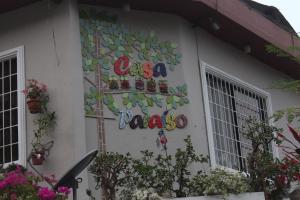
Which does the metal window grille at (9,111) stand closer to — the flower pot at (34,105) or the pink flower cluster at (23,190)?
the flower pot at (34,105)

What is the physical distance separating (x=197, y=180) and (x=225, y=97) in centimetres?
335

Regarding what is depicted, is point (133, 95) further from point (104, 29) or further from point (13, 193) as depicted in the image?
point (13, 193)

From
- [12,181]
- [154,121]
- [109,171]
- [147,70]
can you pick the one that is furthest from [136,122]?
→ [12,181]

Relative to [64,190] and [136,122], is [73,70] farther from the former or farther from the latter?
[64,190]

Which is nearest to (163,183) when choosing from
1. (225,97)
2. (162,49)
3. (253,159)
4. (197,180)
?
(197,180)

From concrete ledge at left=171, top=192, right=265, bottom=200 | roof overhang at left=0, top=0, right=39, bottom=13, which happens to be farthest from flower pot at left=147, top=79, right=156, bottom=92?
concrete ledge at left=171, top=192, right=265, bottom=200

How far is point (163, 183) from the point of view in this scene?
8.44 meters

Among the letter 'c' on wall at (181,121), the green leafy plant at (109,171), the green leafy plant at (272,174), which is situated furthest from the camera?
the letter 'c' on wall at (181,121)

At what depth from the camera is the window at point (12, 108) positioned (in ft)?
31.9

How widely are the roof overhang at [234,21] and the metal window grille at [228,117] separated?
806mm

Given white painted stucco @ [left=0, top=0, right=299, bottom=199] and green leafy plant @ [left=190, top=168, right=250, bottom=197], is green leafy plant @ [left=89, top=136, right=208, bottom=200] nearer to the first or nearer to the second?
green leafy plant @ [left=190, top=168, right=250, bottom=197]

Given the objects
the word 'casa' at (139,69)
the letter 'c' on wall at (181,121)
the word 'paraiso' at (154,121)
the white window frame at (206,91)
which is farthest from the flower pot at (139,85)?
the white window frame at (206,91)

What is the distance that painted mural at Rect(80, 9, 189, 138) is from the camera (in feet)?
32.3

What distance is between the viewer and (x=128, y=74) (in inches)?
399
